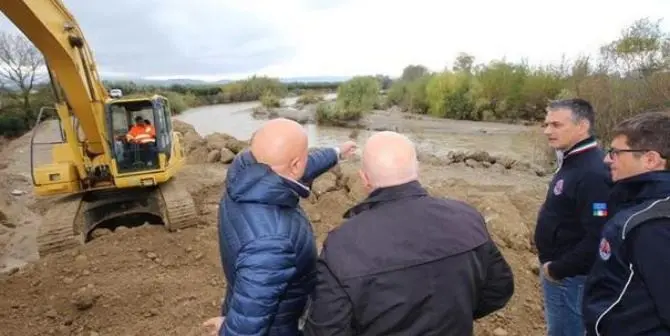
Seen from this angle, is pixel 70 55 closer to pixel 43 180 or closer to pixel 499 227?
pixel 43 180

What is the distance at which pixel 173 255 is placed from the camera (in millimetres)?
6113

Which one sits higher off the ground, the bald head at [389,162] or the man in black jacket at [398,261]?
the bald head at [389,162]

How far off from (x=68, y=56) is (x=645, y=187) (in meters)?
6.18

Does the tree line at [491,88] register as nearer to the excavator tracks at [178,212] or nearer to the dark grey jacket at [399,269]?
the excavator tracks at [178,212]

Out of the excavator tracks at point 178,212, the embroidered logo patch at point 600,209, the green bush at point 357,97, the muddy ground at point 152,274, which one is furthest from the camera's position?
the green bush at point 357,97

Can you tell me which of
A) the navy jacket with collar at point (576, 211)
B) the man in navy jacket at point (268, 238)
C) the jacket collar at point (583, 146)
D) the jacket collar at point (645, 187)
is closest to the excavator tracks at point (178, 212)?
the man in navy jacket at point (268, 238)

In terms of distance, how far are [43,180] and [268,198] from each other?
235 inches

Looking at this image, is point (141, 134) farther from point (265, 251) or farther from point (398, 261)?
point (398, 261)

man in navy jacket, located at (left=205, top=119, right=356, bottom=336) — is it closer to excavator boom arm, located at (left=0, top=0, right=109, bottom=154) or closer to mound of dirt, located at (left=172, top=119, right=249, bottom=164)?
excavator boom arm, located at (left=0, top=0, right=109, bottom=154)

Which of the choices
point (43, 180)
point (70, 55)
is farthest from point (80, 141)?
point (70, 55)

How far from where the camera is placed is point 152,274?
559cm

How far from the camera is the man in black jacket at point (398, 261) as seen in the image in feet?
5.52

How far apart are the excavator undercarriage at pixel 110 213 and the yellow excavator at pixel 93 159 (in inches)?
0.4

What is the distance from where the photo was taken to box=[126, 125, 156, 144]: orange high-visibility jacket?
22.9 ft
